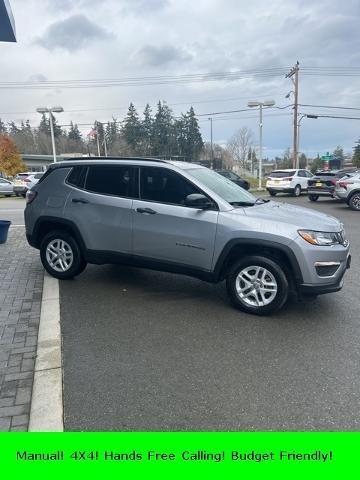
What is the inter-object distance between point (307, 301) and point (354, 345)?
1.07 m

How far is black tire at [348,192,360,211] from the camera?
14117 mm

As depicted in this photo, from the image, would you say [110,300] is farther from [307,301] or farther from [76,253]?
[307,301]

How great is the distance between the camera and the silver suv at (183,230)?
3934 mm

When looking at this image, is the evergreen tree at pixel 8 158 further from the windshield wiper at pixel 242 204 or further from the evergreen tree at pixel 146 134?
the windshield wiper at pixel 242 204

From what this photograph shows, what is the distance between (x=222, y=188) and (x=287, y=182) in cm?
1640

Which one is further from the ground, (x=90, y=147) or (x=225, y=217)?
(x=90, y=147)

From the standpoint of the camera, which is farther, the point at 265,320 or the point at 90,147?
the point at 90,147

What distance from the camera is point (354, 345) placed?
11.4 feet

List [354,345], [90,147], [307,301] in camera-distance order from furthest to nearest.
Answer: [90,147]
[307,301]
[354,345]

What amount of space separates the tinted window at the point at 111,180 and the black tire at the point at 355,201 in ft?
40.1

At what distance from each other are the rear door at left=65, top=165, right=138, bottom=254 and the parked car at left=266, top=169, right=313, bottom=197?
55.0 ft

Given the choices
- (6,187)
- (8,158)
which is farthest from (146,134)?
(6,187)
